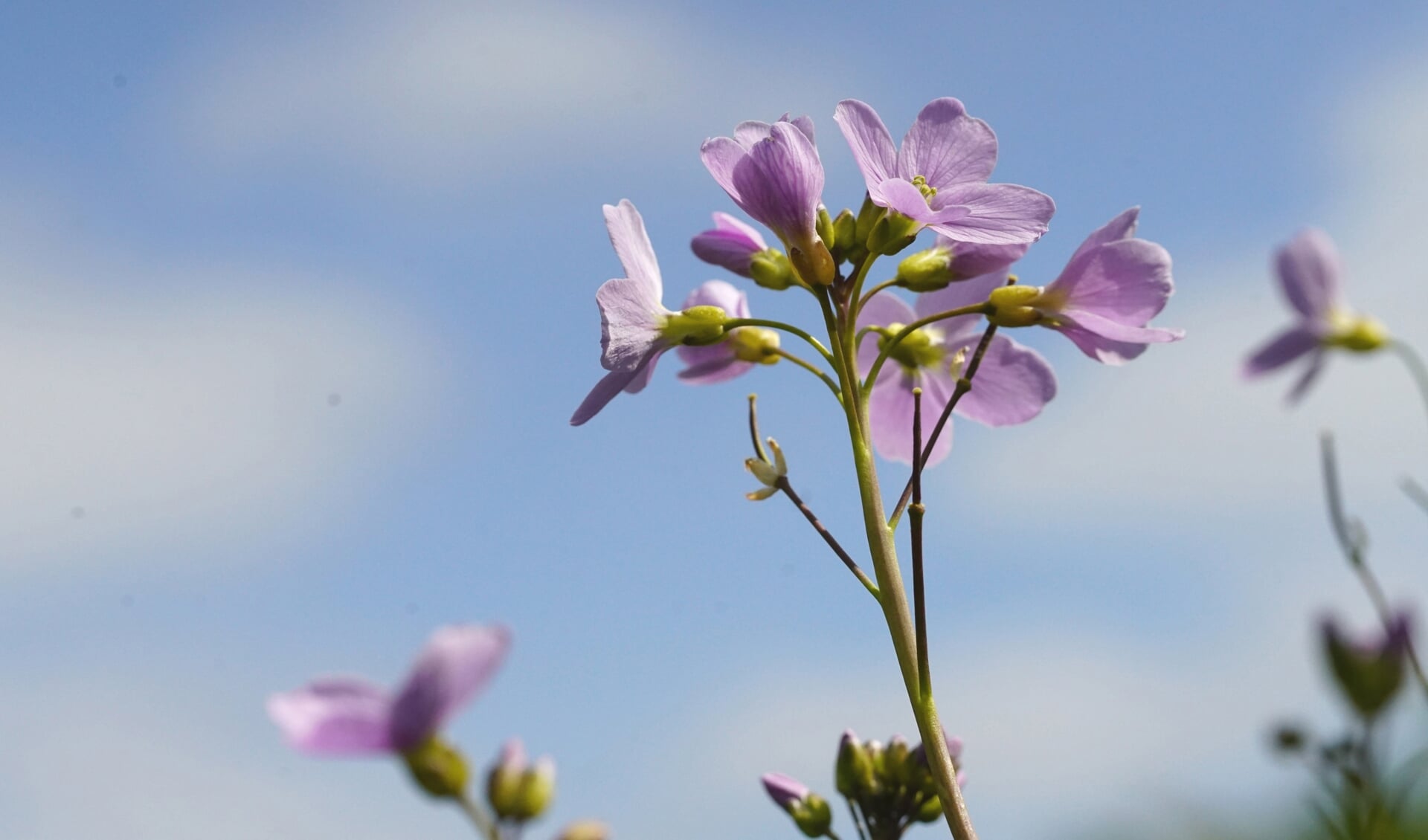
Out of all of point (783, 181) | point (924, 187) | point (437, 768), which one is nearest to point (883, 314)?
point (924, 187)

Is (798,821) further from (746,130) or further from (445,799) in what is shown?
(445,799)

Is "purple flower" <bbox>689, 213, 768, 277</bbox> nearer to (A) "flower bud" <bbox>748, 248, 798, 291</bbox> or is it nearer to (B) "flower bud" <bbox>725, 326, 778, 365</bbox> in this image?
(A) "flower bud" <bbox>748, 248, 798, 291</bbox>

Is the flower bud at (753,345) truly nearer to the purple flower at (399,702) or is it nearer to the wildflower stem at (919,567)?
the wildflower stem at (919,567)

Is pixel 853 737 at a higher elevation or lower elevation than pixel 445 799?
lower

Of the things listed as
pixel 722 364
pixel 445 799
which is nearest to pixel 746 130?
pixel 722 364

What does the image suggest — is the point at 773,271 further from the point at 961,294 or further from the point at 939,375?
the point at 939,375

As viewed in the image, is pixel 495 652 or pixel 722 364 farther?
pixel 722 364

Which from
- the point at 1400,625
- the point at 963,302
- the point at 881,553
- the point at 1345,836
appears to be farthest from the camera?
the point at 963,302

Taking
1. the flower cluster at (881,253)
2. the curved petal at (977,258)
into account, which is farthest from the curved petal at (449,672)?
the curved petal at (977,258)
